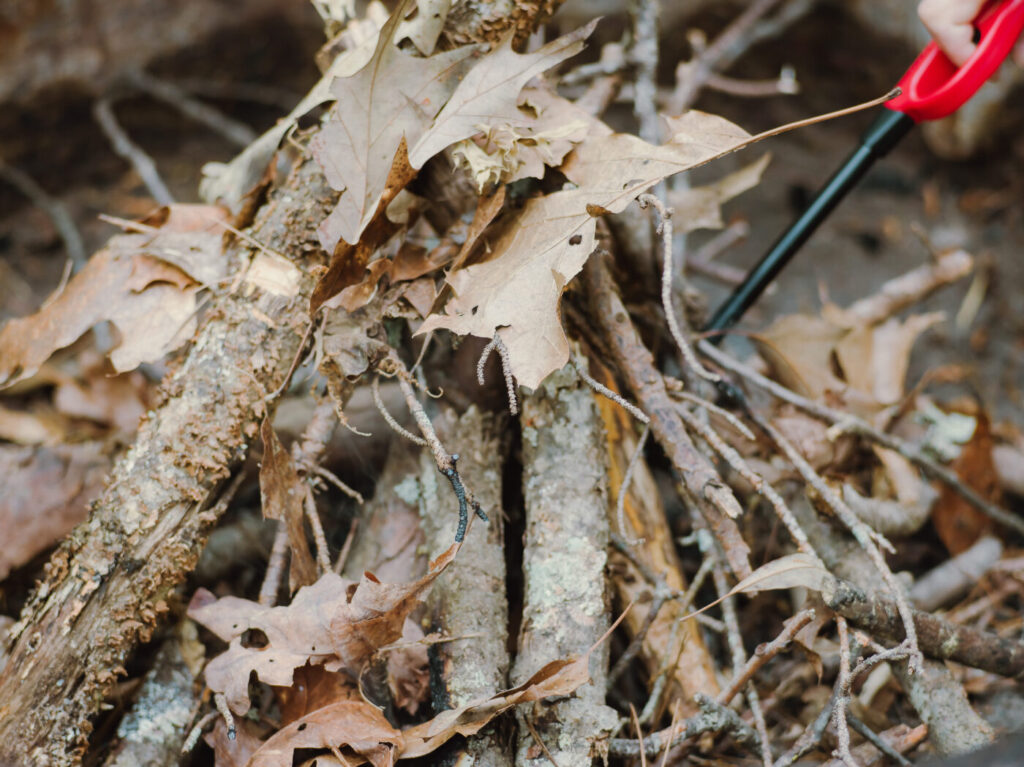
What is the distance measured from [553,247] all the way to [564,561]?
1.80 feet

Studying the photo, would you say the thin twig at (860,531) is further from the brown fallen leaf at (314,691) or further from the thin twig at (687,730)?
the brown fallen leaf at (314,691)

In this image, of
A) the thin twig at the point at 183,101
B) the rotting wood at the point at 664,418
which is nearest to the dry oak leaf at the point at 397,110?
the rotting wood at the point at 664,418

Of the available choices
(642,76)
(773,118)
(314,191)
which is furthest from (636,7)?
(773,118)

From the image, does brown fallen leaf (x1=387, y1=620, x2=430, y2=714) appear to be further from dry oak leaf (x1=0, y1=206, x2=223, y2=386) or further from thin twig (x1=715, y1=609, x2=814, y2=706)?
dry oak leaf (x1=0, y1=206, x2=223, y2=386)

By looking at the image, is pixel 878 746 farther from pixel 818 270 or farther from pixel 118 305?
pixel 818 270

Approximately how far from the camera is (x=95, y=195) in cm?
275

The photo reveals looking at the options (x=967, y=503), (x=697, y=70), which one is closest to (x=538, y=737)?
(x=967, y=503)

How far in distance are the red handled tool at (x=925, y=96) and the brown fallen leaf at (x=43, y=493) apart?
5.29ft

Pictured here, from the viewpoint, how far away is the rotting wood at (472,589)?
1.09m

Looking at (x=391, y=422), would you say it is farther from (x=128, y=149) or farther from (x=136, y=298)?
(x=128, y=149)

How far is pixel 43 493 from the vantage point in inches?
58.2

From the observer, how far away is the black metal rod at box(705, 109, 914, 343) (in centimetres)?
139

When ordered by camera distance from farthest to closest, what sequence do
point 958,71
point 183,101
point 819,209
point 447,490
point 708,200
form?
point 183,101
point 708,200
point 819,209
point 447,490
point 958,71

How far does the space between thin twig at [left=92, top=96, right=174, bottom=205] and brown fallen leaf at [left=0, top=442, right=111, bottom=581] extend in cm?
70
